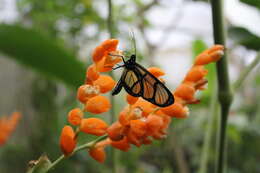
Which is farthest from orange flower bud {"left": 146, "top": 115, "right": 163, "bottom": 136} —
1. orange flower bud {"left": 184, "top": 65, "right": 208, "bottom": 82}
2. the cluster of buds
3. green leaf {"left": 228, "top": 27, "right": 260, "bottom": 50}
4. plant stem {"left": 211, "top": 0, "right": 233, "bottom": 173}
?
green leaf {"left": 228, "top": 27, "right": 260, "bottom": 50}

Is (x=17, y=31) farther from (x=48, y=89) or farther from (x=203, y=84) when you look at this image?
(x=48, y=89)

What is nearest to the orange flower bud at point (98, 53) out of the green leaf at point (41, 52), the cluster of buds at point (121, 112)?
the cluster of buds at point (121, 112)

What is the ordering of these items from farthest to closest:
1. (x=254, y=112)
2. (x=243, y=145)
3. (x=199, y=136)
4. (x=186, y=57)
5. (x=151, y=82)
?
(x=186, y=57) < (x=199, y=136) < (x=254, y=112) < (x=243, y=145) < (x=151, y=82)

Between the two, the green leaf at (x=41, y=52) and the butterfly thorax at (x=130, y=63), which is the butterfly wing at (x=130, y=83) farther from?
the green leaf at (x=41, y=52)

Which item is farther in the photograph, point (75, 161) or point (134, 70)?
point (75, 161)

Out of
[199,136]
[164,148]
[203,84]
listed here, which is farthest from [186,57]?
[203,84]
